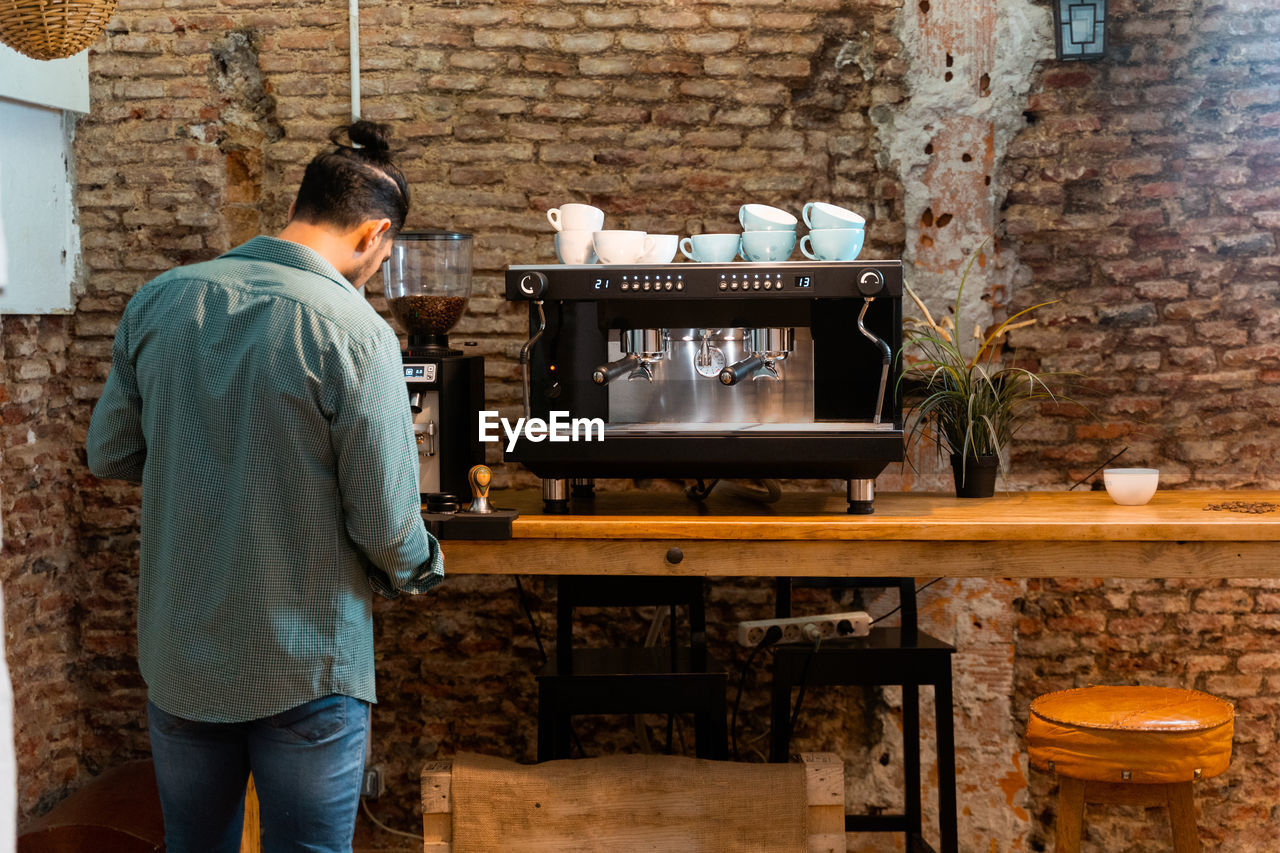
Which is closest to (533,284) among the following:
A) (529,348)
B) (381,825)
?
(529,348)

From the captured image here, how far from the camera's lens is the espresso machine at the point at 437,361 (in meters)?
2.43

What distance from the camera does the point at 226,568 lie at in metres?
1.60

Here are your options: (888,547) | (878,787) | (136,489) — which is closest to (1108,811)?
(878,787)

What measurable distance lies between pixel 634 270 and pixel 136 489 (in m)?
1.55

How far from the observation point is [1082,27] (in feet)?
9.28

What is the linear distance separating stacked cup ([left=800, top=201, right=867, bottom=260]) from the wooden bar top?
0.55 meters

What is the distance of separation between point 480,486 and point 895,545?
0.85 metres

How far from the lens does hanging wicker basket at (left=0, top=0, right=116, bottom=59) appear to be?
2.17m

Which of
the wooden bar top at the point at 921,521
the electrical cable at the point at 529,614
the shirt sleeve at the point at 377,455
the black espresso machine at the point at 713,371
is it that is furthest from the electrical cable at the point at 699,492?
the shirt sleeve at the point at 377,455

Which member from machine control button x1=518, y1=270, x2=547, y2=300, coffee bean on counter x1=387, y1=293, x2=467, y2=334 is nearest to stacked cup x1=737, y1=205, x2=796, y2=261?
machine control button x1=518, y1=270, x2=547, y2=300

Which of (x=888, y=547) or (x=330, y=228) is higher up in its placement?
(x=330, y=228)

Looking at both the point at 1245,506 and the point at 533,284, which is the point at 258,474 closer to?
the point at 533,284

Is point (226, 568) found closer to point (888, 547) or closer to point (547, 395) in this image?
point (547, 395)

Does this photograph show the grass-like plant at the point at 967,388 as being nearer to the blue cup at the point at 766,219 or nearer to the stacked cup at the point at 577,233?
the blue cup at the point at 766,219
